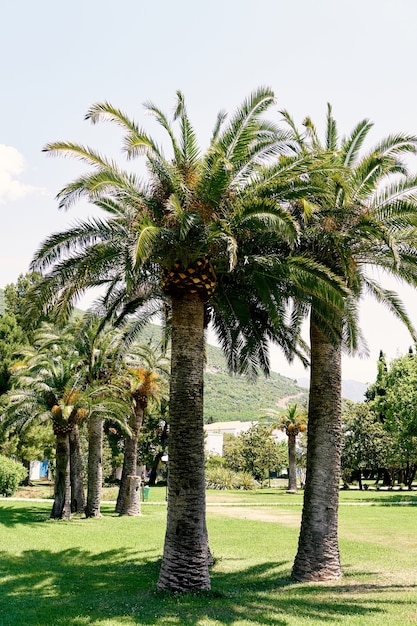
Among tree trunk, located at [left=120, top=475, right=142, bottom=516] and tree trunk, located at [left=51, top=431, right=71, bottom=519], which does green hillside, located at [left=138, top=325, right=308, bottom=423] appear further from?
tree trunk, located at [left=51, top=431, right=71, bottom=519]

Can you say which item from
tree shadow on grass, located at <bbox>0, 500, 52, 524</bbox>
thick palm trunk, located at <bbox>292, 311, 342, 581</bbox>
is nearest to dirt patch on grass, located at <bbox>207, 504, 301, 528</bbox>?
tree shadow on grass, located at <bbox>0, 500, 52, 524</bbox>

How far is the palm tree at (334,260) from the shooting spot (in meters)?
12.4

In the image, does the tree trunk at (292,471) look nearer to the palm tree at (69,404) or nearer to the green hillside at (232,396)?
the palm tree at (69,404)

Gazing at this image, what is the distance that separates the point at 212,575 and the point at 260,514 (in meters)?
15.7

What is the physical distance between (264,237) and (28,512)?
2066 cm

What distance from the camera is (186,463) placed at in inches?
461

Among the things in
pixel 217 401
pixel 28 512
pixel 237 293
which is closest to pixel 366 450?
pixel 28 512

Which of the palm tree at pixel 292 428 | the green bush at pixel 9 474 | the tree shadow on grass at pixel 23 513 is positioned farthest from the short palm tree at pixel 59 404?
the palm tree at pixel 292 428

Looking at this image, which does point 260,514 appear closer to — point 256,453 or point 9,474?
point 9,474

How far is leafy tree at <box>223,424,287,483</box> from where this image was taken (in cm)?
5562

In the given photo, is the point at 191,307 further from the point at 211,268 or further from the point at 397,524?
the point at 397,524

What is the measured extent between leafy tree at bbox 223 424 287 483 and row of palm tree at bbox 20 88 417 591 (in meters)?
43.4

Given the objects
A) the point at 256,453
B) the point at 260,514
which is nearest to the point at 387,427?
the point at 260,514

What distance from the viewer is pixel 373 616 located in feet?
30.0
